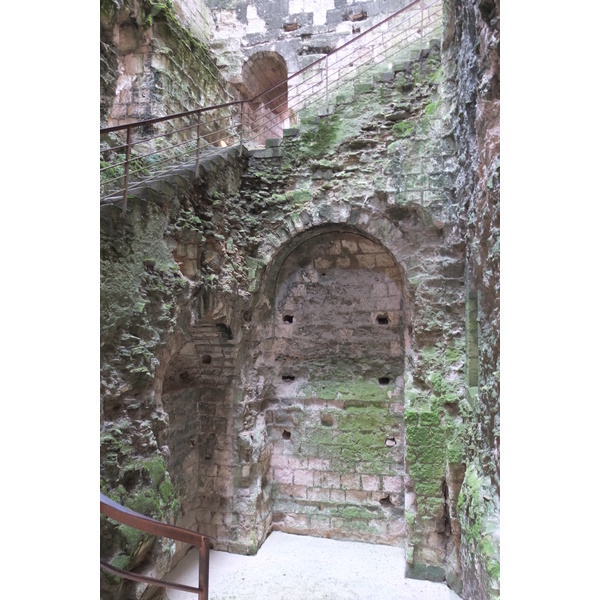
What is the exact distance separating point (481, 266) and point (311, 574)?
3.92 metres

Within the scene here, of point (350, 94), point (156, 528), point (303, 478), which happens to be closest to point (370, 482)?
point (303, 478)

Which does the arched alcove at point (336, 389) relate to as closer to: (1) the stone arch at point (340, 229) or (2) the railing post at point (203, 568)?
(1) the stone arch at point (340, 229)

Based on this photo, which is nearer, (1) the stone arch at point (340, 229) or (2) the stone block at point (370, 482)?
(1) the stone arch at point (340, 229)

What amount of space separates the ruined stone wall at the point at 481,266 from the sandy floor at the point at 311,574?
1312 mm

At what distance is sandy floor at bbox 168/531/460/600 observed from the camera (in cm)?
449

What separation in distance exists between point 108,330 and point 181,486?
2916mm

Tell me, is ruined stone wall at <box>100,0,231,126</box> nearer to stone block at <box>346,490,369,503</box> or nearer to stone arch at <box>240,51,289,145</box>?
stone arch at <box>240,51,289,145</box>

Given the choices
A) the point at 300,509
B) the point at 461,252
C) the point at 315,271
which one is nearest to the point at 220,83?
the point at 315,271

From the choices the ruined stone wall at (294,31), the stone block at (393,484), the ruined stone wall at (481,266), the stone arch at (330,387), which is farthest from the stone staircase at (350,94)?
the stone block at (393,484)

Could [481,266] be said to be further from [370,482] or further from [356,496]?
[356,496]

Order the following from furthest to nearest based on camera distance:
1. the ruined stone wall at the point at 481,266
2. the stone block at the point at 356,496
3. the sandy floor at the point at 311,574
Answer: the stone block at the point at 356,496 < the sandy floor at the point at 311,574 < the ruined stone wall at the point at 481,266

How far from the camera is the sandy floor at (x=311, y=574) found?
14.7ft

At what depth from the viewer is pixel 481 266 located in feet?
11.7

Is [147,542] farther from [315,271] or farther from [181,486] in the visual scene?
[315,271]
